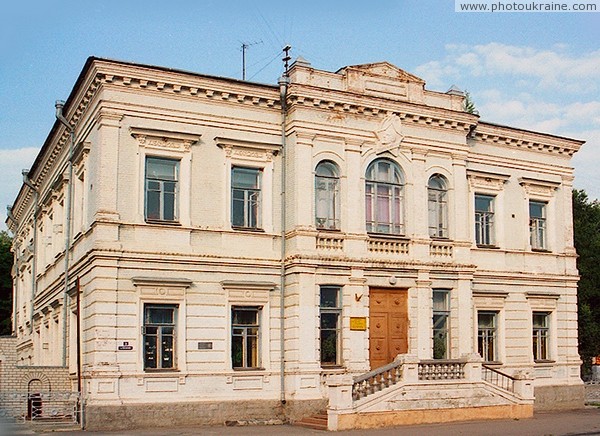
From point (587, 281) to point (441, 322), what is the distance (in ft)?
88.1

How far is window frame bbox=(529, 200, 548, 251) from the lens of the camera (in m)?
29.4

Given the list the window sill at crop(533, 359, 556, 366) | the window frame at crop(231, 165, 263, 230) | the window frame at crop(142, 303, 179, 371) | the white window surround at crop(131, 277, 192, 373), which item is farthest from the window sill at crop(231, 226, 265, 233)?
the window sill at crop(533, 359, 556, 366)

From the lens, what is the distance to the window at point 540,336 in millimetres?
28766

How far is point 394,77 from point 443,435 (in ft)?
36.7

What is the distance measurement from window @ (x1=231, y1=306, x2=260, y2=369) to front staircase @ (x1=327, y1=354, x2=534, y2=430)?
2.70 metres

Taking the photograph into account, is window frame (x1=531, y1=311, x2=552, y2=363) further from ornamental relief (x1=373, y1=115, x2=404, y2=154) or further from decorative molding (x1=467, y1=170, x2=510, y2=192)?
ornamental relief (x1=373, y1=115, x2=404, y2=154)

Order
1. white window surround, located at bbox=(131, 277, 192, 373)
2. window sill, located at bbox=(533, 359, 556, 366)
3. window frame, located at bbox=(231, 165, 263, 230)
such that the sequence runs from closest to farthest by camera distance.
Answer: white window surround, located at bbox=(131, 277, 192, 373) → window frame, located at bbox=(231, 165, 263, 230) → window sill, located at bbox=(533, 359, 556, 366)

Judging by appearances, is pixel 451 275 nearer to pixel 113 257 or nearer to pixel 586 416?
pixel 586 416

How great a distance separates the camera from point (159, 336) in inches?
877

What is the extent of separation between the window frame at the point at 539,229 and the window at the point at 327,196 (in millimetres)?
8361

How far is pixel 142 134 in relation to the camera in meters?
22.5

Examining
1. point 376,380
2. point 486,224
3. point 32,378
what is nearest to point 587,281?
point 486,224

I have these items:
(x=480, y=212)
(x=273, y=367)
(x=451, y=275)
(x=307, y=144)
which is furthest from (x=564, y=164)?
(x=273, y=367)

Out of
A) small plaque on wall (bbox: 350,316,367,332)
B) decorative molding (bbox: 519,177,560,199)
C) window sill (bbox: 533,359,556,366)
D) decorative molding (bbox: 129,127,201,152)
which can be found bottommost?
window sill (bbox: 533,359,556,366)
